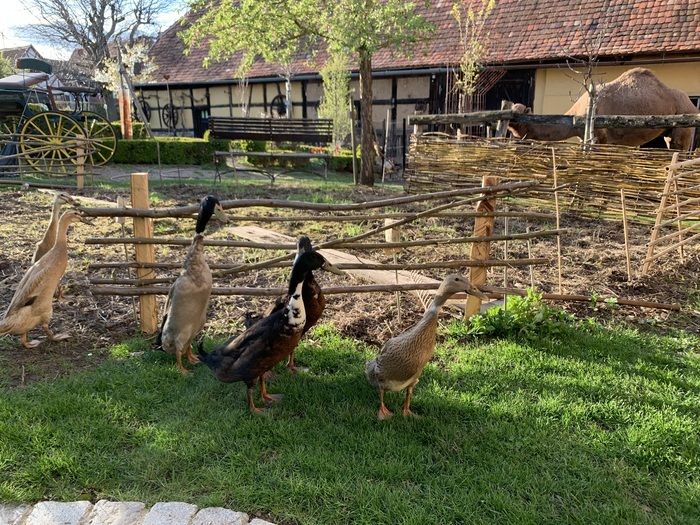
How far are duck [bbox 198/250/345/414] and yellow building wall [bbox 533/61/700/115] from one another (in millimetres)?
11885

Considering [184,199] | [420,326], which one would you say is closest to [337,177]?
[184,199]

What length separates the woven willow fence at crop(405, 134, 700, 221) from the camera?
24.2 ft

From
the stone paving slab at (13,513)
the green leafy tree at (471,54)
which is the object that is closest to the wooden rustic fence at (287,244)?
the stone paving slab at (13,513)

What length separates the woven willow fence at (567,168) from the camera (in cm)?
738

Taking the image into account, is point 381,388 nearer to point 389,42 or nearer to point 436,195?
point 436,195

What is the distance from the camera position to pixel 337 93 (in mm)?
17047

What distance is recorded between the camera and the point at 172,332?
358cm

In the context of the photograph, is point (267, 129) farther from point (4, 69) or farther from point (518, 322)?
point (4, 69)

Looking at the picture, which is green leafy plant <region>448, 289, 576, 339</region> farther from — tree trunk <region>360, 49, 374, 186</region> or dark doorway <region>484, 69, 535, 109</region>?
dark doorway <region>484, 69, 535, 109</region>

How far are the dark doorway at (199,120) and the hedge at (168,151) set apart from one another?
7468 millimetres

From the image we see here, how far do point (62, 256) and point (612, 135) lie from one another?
10.3 m

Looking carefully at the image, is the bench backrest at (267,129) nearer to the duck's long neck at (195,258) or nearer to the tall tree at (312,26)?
the tall tree at (312,26)

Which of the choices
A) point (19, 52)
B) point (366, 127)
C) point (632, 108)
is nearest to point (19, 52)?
point (19, 52)

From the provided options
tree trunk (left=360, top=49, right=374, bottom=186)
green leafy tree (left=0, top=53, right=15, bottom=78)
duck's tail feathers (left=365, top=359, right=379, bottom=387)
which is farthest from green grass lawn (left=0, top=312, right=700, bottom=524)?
green leafy tree (left=0, top=53, right=15, bottom=78)
